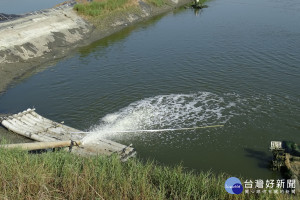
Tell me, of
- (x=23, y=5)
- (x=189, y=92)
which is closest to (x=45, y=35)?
(x=189, y=92)

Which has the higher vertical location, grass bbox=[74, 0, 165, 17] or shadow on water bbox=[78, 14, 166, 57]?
grass bbox=[74, 0, 165, 17]

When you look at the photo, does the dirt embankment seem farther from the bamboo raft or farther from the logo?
the logo

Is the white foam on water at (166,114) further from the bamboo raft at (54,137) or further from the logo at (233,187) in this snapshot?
the logo at (233,187)

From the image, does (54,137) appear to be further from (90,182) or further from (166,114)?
(166,114)

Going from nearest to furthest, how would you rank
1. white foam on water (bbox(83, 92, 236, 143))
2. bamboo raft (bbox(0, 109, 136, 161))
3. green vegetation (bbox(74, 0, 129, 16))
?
1. bamboo raft (bbox(0, 109, 136, 161))
2. white foam on water (bbox(83, 92, 236, 143))
3. green vegetation (bbox(74, 0, 129, 16))

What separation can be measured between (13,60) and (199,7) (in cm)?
3178

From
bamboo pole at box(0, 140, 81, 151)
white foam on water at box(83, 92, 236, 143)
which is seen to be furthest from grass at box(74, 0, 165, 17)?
bamboo pole at box(0, 140, 81, 151)

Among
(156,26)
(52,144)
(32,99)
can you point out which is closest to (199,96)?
(52,144)

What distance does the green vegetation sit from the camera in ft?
123

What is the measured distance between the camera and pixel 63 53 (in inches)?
1185

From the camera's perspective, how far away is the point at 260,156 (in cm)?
1421

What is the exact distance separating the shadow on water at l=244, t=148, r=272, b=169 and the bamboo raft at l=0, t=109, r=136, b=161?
591cm

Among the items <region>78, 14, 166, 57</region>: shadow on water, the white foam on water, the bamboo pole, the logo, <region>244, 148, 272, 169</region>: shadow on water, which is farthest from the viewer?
<region>78, 14, 166, 57</region>: shadow on water

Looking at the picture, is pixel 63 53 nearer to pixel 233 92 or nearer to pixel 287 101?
pixel 233 92
